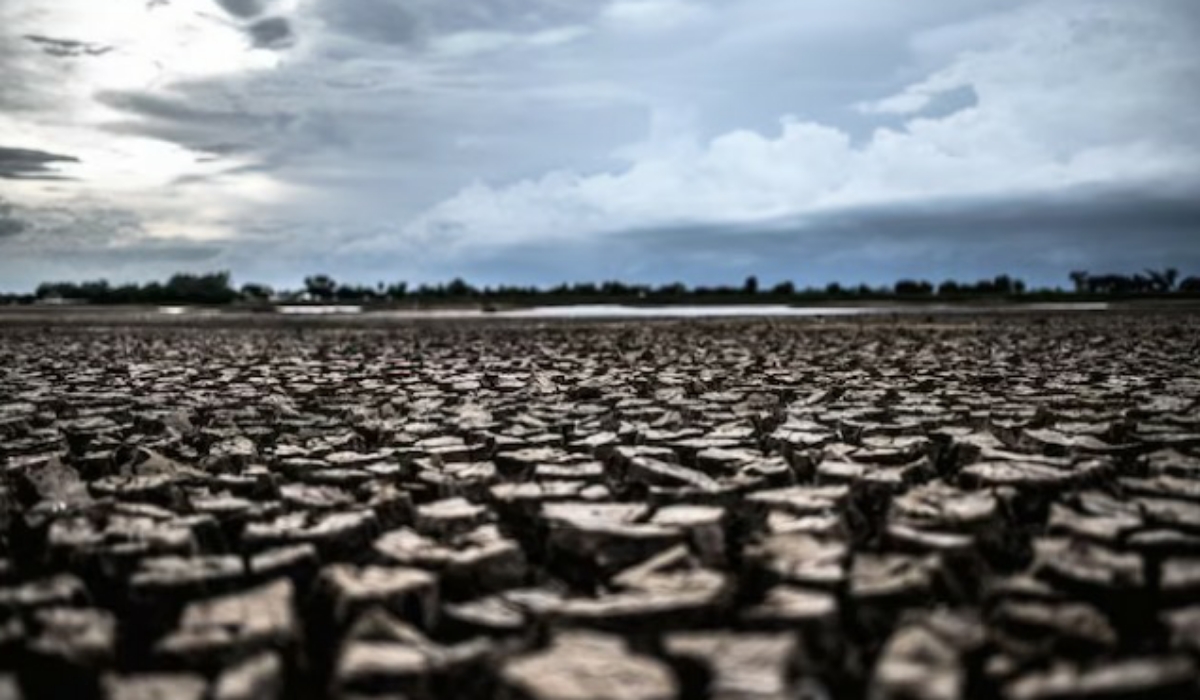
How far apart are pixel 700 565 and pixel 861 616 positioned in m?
0.38

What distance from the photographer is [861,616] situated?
5.47 ft

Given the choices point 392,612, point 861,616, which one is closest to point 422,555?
point 392,612

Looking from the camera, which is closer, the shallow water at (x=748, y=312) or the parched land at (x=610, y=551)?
the parched land at (x=610, y=551)

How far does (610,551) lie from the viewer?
2.00 m

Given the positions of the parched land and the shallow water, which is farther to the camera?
the shallow water

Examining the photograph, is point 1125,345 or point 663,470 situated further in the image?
point 1125,345

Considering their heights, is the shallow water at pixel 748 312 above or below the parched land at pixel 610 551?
above

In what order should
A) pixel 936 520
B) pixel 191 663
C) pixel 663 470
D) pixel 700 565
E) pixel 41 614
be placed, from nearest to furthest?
1. pixel 191 663
2. pixel 41 614
3. pixel 700 565
4. pixel 936 520
5. pixel 663 470

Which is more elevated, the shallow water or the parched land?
the shallow water

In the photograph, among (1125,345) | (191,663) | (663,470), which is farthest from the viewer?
(1125,345)

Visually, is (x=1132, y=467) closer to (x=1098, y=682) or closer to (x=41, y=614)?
(x=1098, y=682)

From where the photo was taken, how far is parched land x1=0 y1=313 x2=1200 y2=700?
1442mm

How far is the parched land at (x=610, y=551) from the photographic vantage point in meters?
1.44

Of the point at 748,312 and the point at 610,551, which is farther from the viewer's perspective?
the point at 748,312
